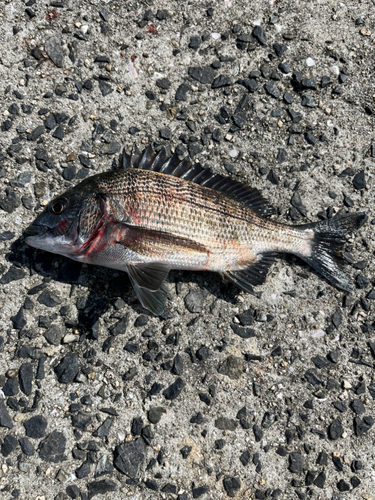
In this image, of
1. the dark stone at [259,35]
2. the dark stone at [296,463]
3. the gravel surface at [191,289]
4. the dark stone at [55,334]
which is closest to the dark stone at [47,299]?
the gravel surface at [191,289]

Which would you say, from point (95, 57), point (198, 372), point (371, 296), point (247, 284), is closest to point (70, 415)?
point (198, 372)

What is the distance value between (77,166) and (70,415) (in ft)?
6.92

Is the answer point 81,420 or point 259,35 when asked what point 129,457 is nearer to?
point 81,420

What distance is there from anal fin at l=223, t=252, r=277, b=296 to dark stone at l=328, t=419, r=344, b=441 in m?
1.29

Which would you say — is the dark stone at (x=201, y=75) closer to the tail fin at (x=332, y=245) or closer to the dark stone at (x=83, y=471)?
the tail fin at (x=332, y=245)

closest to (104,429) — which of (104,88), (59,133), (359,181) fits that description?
(59,133)

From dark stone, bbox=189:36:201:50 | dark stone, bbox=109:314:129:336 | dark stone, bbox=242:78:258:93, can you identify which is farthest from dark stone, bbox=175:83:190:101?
dark stone, bbox=109:314:129:336

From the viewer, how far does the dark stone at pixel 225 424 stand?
3805 millimetres

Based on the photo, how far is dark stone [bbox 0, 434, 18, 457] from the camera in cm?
363

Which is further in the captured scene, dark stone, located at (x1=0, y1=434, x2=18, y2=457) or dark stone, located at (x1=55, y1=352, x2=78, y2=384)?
dark stone, located at (x1=55, y1=352, x2=78, y2=384)

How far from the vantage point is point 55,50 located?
418 centimetres

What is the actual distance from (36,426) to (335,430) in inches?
97.2

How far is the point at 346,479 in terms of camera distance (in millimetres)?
3824

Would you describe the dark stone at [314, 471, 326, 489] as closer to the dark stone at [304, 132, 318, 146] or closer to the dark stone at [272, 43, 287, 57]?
the dark stone at [304, 132, 318, 146]
